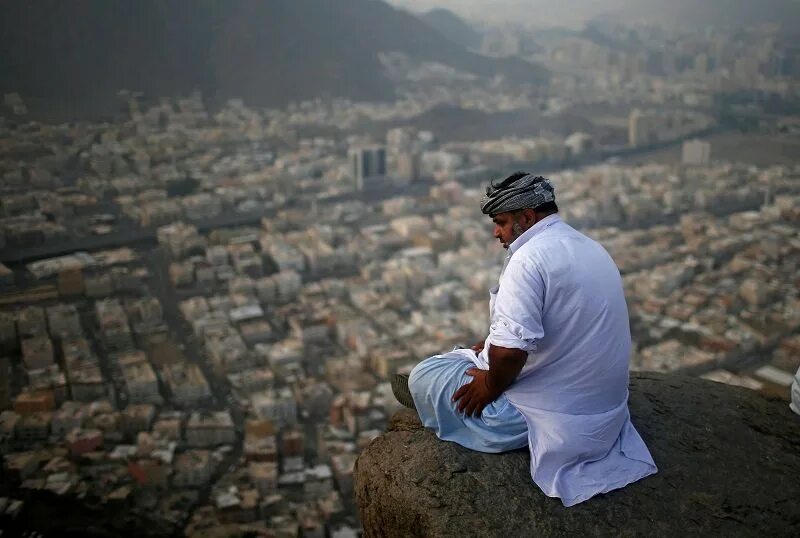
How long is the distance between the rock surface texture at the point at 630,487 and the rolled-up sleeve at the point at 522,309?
20cm

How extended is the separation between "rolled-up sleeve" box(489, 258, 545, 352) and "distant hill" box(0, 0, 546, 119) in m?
9.45

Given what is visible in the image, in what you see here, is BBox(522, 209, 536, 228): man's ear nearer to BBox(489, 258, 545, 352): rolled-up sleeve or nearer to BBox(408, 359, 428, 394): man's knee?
BBox(489, 258, 545, 352): rolled-up sleeve

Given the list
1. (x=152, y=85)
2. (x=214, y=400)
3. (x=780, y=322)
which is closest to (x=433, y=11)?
(x=152, y=85)

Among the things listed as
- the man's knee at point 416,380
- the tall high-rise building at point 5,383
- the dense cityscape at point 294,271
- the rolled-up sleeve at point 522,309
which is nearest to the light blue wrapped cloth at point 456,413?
the man's knee at point 416,380

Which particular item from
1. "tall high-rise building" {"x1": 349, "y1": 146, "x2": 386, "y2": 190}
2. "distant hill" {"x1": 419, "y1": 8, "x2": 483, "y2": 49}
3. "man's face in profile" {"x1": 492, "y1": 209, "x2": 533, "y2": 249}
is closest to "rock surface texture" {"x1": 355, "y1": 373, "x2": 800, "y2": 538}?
"man's face in profile" {"x1": 492, "y1": 209, "x2": 533, "y2": 249}

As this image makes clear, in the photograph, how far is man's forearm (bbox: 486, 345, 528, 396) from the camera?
3.22ft

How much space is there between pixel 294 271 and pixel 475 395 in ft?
20.3

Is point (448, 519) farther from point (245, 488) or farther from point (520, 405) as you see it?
point (245, 488)

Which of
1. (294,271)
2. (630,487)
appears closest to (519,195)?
(630,487)

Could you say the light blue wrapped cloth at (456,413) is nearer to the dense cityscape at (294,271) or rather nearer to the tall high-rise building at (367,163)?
the dense cityscape at (294,271)

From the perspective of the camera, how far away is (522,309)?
3.16 feet

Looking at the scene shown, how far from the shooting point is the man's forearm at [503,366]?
3.22ft

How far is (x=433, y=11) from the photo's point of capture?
17250 millimetres

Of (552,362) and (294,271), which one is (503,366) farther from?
(294,271)
